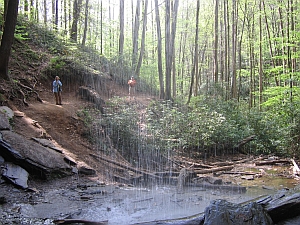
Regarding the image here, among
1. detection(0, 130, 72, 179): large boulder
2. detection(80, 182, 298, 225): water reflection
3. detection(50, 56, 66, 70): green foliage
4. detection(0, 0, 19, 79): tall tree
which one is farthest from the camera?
detection(50, 56, 66, 70): green foliage

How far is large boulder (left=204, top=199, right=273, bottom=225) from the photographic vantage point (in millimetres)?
4439

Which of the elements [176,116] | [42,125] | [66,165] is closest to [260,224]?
[66,165]

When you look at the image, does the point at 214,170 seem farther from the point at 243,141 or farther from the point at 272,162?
the point at 243,141

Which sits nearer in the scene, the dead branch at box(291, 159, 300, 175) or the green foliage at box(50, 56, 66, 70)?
the dead branch at box(291, 159, 300, 175)

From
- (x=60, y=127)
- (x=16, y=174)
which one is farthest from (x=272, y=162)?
(x=16, y=174)

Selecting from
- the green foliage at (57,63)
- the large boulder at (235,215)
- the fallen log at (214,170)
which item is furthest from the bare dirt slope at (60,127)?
the large boulder at (235,215)

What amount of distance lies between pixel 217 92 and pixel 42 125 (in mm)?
13294

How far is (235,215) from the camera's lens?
4.55 m

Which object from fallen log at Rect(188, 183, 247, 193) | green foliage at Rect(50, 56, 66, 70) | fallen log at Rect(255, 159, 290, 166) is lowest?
fallen log at Rect(188, 183, 247, 193)

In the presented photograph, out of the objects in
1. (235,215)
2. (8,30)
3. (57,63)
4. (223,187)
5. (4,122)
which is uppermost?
(8,30)

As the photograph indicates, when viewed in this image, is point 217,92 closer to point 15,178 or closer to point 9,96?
point 9,96

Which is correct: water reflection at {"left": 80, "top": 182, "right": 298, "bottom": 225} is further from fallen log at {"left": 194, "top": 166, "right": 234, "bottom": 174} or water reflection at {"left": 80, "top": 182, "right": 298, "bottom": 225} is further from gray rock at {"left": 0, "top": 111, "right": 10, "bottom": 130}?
gray rock at {"left": 0, "top": 111, "right": 10, "bottom": 130}

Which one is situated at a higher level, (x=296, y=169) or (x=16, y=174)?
(x=16, y=174)

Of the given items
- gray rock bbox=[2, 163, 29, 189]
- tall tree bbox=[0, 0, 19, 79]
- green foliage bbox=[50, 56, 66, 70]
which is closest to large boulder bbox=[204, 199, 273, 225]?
gray rock bbox=[2, 163, 29, 189]
